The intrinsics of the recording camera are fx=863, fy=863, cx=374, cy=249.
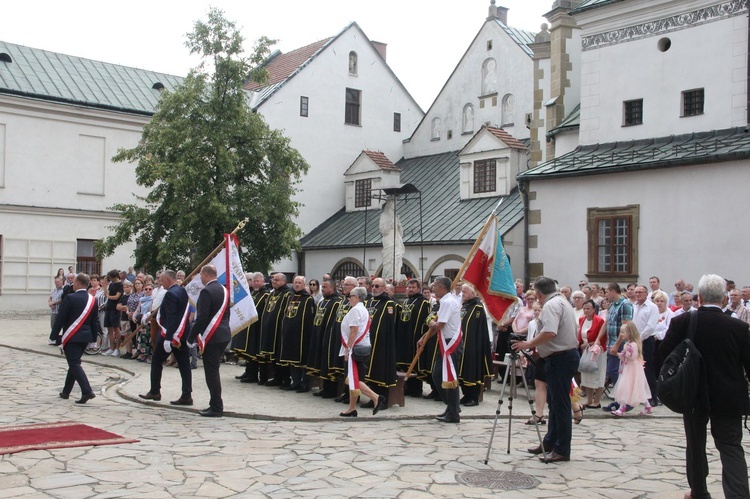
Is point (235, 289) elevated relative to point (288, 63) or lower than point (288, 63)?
lower

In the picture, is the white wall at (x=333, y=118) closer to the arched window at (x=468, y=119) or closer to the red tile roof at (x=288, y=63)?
the red tile roof at (x=288, y=63)

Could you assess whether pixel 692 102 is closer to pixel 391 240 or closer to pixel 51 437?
pixel 391 240

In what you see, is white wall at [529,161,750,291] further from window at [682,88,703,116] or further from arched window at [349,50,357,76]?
arched window at [349,50,357,76]

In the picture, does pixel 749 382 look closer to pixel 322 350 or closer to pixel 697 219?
pixel 322 350

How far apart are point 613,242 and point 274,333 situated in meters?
10.3

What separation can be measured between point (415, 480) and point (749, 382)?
312 cm

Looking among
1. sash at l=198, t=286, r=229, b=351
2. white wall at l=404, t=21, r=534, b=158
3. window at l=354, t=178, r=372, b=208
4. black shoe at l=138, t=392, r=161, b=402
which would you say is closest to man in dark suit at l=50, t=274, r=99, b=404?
black shoe at l=138, t=392, r=161, b=402

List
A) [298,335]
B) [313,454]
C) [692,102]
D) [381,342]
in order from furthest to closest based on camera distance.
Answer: [692,102] < [298,335] < [381,342] < [313,454]

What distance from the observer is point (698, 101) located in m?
21.2

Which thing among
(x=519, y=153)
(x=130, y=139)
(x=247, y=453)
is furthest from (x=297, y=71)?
(x=247, y=453)

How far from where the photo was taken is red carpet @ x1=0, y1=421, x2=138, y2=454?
351 inches

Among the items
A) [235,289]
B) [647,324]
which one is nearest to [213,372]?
[235,289]

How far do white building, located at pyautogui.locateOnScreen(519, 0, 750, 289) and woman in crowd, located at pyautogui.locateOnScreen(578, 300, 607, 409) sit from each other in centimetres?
677

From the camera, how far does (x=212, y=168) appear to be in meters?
24.8
